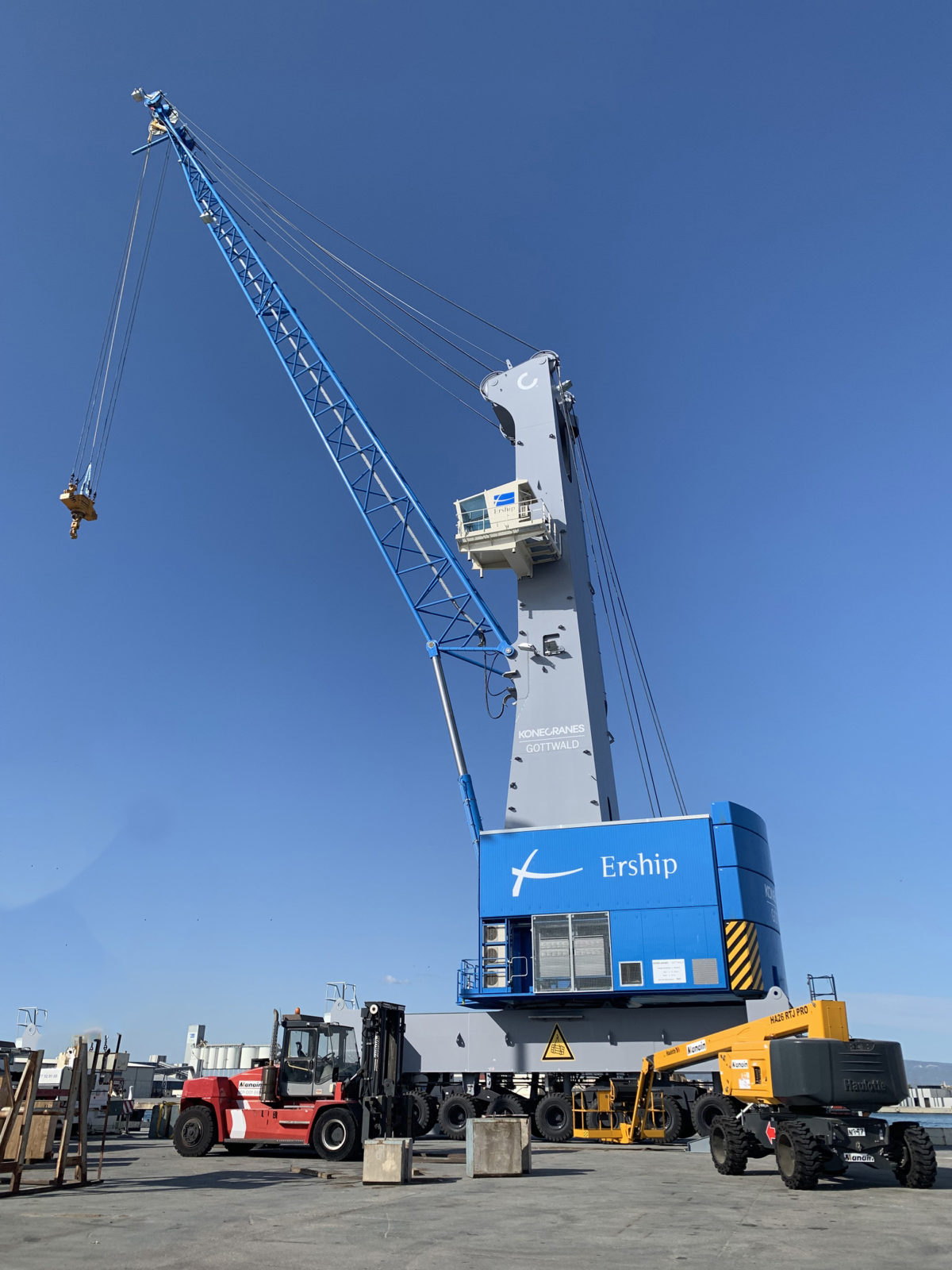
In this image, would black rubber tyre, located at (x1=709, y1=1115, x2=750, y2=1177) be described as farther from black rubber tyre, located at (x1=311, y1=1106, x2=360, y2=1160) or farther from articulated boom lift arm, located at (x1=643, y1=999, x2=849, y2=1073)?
black rubber tyre, located at (x1=311, y1=1106, x2=360, y2=1160)

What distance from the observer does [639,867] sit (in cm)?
2653


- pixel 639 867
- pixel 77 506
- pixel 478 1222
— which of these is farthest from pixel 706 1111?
pixel 77 506

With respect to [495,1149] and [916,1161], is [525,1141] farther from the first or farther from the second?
[916,1161]

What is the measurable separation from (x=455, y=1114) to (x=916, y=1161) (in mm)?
15135

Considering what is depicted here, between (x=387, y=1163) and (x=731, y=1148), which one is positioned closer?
(x=387, y=1163)

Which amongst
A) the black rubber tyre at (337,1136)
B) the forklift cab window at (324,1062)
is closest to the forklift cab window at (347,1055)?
the forklift cab window at (324,1062)

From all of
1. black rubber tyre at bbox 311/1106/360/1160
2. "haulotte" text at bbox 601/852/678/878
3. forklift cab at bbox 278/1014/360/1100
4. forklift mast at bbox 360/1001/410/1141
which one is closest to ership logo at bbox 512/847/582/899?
"haulotte" text at bbox 601/852/678/878

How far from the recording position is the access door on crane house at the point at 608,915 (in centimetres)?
2514

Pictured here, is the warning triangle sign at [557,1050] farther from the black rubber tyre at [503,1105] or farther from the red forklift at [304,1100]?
the red forklift at [304,1100]

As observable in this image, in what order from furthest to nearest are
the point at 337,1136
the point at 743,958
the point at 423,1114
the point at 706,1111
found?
the point at 423,1114, the point at 743,958, the point at 706,1111, the point at 337,1136

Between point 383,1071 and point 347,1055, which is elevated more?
point 347,1055

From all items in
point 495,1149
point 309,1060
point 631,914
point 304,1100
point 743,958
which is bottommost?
point 495,1149

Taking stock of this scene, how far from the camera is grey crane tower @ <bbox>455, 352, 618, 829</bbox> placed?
98.3ft

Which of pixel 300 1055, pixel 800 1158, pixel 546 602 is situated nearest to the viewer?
pixel 800 1158
